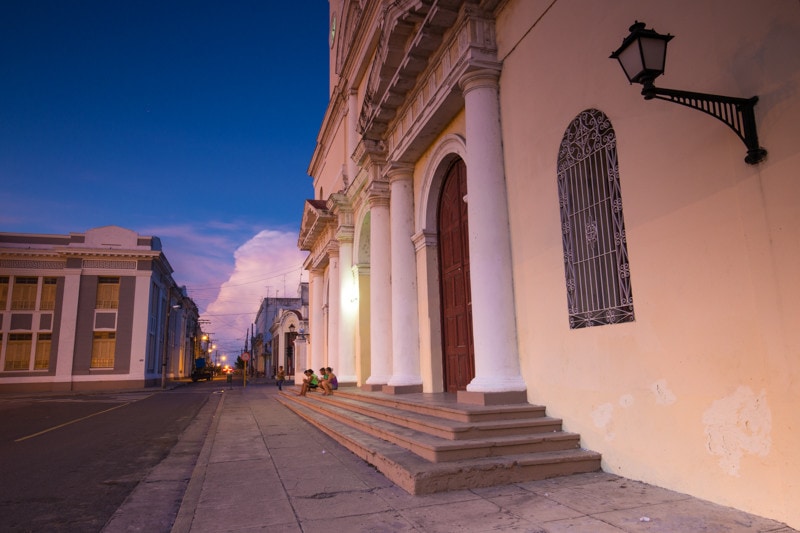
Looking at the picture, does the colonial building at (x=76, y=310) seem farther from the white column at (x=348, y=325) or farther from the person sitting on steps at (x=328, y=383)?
the person sitting on steps at (x=328, y=383)

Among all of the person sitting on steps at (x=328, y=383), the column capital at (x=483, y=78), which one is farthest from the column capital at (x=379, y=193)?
the person sitting on steps at (x=328, y=383)

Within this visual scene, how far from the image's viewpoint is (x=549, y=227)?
20.3ft

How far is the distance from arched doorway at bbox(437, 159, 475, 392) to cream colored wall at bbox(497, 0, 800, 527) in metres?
2.95

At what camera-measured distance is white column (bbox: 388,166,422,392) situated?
399 inches

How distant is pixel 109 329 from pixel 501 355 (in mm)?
35436

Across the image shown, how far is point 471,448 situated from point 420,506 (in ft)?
3.29

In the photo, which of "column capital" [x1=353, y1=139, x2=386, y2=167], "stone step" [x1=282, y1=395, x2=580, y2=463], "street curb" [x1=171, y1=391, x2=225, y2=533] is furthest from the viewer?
"column capital" [x1=353, y1=139, x2=386, y2=167]

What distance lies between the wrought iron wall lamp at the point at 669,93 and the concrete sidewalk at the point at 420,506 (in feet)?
8.62

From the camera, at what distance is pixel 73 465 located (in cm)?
718

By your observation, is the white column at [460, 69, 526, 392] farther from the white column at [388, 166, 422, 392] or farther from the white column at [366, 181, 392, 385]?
the white column at [366, 181, 392, 385]

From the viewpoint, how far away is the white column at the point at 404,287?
399 inches

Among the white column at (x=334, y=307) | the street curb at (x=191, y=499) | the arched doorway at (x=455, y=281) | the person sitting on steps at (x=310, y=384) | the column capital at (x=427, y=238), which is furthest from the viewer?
the white column at (x=334, y=307)

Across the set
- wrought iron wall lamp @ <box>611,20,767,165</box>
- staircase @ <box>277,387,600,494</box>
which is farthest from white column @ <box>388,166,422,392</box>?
wrought iron wall lamp @ <box>611,20,767,165</box>

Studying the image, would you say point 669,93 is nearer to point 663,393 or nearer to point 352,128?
point 663,393
